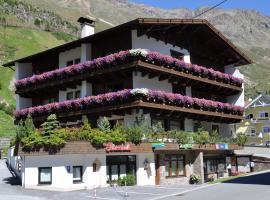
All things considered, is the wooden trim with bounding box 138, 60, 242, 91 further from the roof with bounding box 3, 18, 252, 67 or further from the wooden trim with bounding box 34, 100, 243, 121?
the roof with bounding box 3, 18, 252, 67

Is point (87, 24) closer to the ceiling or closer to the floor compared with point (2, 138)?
closer to the ceiling

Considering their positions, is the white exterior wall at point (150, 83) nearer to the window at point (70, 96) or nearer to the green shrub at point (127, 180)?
the green shrub at point (127, 180)

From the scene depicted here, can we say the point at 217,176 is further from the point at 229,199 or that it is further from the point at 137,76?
the point at 229,199

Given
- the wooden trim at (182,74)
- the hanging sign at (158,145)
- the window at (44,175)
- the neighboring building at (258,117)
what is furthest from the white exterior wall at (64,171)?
the neighboring building at (258,117)

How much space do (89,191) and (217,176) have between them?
648 inches

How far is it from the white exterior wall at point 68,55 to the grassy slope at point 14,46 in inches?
948

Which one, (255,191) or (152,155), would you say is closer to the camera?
(255,191)

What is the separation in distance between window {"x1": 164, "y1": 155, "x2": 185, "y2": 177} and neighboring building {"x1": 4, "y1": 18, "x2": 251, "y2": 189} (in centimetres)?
7

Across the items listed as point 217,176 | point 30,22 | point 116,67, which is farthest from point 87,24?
point 30,22

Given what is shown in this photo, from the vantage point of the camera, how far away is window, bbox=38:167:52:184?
29.9 meters

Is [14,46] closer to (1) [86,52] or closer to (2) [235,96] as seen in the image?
(2) [235,96]

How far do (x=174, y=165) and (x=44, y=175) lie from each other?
35.2 feet

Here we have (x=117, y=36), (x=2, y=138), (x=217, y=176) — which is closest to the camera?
Result: (x=117, y=36)

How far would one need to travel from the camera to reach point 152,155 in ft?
112
